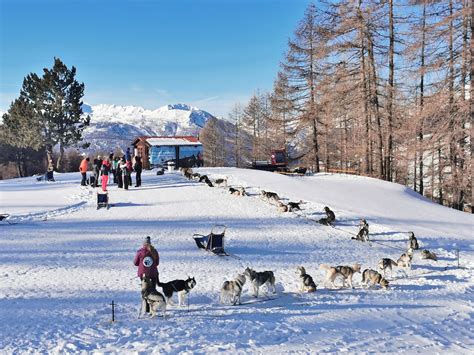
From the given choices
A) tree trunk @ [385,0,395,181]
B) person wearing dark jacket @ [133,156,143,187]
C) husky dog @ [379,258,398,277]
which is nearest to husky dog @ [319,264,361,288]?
husky dog @ [379,258,398,277]

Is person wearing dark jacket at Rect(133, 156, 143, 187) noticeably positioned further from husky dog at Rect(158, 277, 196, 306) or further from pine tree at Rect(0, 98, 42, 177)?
pine tree at Rect(0, 98, 42, 177)

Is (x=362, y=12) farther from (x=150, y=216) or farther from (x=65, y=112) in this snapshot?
(x=65, y=112)

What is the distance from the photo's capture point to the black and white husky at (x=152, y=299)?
7.47 meters

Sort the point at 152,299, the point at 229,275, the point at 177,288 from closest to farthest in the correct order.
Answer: the point at 152,299 < the point at 177,288 < the point at 229,275

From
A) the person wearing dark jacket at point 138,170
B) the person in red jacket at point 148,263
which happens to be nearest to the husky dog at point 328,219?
the person in red jacket at point 148,263

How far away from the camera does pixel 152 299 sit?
24.6 ft

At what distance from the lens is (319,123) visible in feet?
111

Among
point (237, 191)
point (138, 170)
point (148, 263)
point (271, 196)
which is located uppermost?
point (138, 170)

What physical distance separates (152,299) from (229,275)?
3.12 m

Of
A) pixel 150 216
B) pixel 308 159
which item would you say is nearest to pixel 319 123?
pixel 308 159

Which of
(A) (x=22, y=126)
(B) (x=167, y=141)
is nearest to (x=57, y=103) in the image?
(A) (x=22, y=126)

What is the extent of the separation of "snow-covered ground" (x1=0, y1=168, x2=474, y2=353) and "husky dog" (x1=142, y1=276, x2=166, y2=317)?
0.81 feet

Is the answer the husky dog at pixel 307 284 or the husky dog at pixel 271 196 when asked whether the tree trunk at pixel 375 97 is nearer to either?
the husky dog at pixel 271 196

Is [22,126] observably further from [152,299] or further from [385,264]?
[385,264]
